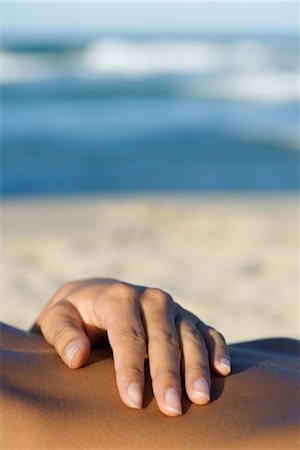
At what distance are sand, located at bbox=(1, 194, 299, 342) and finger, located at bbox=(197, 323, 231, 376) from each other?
2082 millimetres

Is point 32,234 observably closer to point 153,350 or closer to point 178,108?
point 153,350

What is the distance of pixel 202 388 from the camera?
1231mm

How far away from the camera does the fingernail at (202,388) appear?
1225mm

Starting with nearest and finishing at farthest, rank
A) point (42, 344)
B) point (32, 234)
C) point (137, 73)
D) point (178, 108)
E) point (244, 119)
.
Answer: point (42, 344) → point (32, 234) → point (244, 119) → point (178, 108) → point (137, 73)

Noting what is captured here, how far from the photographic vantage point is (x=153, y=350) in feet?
4.25

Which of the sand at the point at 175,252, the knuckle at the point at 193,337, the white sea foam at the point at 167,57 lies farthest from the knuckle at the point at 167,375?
the white sea foam at the point at 167,57

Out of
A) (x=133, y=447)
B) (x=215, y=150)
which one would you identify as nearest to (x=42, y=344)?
(x=133, y=447)

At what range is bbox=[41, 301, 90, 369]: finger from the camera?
1315mm

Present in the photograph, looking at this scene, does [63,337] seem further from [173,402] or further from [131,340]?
[173,402]

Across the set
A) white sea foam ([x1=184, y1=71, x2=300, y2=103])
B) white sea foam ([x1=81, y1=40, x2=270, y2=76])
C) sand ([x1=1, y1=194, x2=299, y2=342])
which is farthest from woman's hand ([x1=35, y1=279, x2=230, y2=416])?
white sea foam ([x1=81, y1=40, x2=270, y2=76])

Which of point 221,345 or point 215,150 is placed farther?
point 215,150

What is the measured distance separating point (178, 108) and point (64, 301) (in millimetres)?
13217

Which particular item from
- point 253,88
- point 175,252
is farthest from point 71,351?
point 253,88

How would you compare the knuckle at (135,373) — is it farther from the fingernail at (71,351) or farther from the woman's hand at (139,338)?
the fingernail at (71,351)
